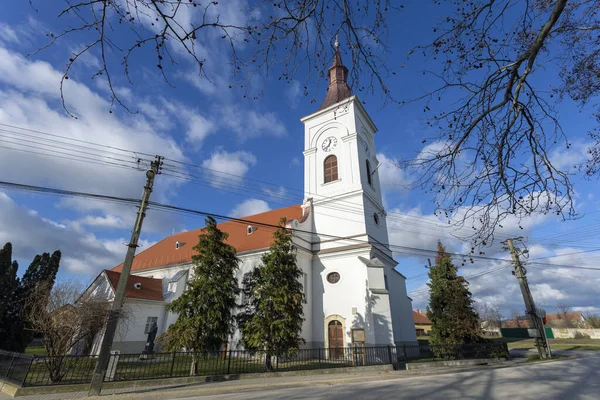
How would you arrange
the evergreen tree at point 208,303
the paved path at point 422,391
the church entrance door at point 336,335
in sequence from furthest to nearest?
the church entrance door at point 336,335
the evergreen tree at point 208,303
the paved path at point 422,391

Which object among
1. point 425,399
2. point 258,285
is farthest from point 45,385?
point 425,399

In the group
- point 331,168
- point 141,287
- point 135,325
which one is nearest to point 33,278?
point 141,287

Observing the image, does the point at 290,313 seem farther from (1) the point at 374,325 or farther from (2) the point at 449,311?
(2) the point at 449,311

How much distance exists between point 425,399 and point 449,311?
1606cm

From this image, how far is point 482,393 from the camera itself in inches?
277

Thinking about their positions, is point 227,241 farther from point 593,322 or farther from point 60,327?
point 593,322

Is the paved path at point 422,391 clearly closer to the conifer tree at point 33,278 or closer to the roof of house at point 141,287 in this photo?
the conifer tree at point 33,278

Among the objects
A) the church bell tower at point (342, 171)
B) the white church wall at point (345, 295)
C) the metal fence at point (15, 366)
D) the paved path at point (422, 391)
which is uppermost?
the church bell tower at point (342, 171)

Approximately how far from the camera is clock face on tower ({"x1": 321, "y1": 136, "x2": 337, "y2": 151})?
25631 mm

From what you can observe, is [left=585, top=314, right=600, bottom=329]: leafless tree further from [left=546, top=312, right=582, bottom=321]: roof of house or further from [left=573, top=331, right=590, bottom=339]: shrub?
[left=546, top=312, right=582, bottom=321]: roof of house

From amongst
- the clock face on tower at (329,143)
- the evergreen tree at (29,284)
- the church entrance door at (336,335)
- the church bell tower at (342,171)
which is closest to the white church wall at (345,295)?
the church entrance door at (336,335)

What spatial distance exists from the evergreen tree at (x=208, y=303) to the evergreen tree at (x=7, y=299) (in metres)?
9.52

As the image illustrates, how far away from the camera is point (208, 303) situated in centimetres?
A: 1553

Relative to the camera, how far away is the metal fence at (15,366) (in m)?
8.97
